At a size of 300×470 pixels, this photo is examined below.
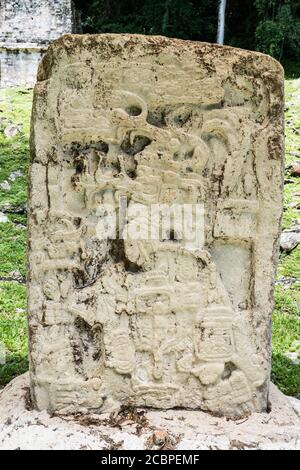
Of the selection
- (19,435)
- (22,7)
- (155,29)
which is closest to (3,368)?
(19,435)

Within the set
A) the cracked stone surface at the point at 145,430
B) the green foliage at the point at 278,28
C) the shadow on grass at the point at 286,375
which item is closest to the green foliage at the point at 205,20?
the green foliage at the point at 278,28

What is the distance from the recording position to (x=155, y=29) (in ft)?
46.4

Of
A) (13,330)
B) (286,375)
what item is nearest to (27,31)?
(13,330)

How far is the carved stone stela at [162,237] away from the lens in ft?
8.60

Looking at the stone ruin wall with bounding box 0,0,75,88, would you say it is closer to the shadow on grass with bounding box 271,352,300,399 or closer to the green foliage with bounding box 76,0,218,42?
the green foliage with bounding box 76,0,218,42

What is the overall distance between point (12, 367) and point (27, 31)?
1009 cm

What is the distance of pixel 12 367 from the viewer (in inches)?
143

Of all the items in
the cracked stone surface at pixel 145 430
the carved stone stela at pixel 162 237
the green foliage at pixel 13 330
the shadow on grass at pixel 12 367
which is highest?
the carved stone stela at pixel 162 237

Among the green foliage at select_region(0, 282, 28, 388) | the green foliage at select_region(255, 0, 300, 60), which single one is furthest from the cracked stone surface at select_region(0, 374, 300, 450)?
the green foliage at select_region(255, 0, 300, 60)

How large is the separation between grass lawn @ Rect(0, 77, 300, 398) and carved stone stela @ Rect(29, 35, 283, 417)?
0.95 meters

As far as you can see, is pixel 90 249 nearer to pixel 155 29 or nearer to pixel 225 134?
pixel 225 134

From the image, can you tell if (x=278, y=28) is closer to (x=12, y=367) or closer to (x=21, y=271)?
(x=21, y=271)

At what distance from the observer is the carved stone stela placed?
2621 millimetres

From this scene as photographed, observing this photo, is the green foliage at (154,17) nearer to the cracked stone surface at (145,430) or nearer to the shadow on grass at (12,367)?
the shadow on grass at (12,367)
